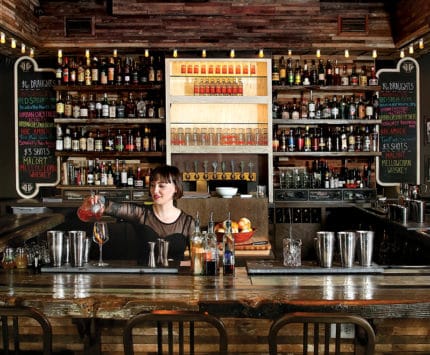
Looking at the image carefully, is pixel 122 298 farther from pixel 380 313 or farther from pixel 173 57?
pixel 173 57

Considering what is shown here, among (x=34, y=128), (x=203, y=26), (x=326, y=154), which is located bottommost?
(x=326, y=154)

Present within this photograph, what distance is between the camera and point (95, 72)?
7.41 metres

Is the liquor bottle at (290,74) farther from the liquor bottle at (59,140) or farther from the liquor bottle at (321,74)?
the liquor bottle at (59,140)

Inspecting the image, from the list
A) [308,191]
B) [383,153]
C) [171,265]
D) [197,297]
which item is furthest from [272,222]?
[197,297]

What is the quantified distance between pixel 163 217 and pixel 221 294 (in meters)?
1.39

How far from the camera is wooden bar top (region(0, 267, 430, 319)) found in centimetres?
221

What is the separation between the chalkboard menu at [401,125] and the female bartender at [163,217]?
15.6 ft

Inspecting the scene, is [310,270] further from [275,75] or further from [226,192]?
[275,75]

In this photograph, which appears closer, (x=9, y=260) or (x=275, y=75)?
(x=9, y=260)

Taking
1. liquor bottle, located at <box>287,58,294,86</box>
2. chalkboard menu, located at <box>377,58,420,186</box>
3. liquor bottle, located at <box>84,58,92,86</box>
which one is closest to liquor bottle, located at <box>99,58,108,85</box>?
liquor bottle, located at <box>84,58,92,86</box>

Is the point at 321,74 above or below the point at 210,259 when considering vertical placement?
above

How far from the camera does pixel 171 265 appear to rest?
292 centimetres

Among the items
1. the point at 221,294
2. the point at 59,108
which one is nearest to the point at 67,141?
the point at 59,108

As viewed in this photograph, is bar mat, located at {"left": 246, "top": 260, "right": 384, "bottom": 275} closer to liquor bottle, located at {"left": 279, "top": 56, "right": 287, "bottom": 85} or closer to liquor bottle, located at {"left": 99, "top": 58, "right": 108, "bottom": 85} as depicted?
liquor bottle, located at {"left": 279, "top": 56, "right": 287, "bottom": 85}
